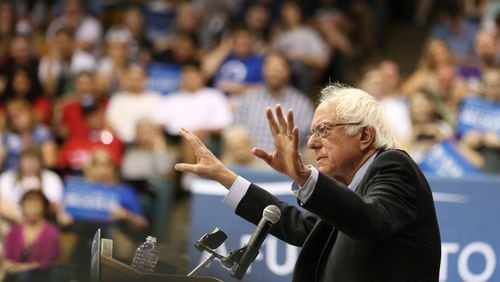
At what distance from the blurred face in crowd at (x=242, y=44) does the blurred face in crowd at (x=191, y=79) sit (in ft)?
1.63

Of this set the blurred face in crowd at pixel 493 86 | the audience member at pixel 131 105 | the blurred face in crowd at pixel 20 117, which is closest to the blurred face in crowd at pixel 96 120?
the audience member at pixel 131 105

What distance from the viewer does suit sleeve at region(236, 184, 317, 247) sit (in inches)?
179

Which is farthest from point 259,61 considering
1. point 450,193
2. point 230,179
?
point 230,179

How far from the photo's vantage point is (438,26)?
1163cm

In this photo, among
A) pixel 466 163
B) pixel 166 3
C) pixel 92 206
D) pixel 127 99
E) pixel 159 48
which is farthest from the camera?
pixel 166 3

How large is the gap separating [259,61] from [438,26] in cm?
183

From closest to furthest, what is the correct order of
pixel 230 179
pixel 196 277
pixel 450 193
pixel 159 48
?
pixel 196 277 < pixel 230 179 < pixel 450 193 < pixel 159 48

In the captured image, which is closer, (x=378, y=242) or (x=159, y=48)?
(x=378, y=242)

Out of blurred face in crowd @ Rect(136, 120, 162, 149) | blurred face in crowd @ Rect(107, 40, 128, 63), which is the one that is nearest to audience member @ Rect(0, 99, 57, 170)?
blurred face in crowd @ Rect(136, 120, 162, 149)

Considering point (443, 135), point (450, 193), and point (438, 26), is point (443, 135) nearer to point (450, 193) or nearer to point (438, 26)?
point (450, 193)

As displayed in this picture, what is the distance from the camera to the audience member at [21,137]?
10820 mm

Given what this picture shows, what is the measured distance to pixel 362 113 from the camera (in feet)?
13.6

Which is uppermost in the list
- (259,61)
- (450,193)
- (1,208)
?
(259,61)

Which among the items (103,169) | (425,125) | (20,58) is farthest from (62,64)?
(425,125)
